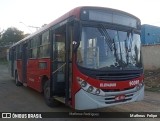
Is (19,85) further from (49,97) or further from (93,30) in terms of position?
(93,30)

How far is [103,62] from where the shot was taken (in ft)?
23.8

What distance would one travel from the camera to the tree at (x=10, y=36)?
76438 millimetres

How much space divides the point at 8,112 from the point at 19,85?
8347 millimetres

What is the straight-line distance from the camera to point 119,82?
7.44 meters

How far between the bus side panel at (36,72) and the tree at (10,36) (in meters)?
65.7

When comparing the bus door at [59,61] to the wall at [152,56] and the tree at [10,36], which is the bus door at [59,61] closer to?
the wall at [152,56]

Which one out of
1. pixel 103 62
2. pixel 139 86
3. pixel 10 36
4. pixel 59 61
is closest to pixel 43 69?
pixel 59 61

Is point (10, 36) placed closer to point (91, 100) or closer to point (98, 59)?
point (98, 59)

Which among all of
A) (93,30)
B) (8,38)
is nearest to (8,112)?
(93,30)

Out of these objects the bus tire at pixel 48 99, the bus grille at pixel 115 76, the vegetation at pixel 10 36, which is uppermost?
the vegetation at pixel 10 36

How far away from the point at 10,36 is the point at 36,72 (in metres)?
68.4

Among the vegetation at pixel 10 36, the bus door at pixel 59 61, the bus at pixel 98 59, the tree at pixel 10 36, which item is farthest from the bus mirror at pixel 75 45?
the tree at pixel 10 36

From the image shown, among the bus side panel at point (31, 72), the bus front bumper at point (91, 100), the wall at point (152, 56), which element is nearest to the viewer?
the bus front bumper at point (91, 100)

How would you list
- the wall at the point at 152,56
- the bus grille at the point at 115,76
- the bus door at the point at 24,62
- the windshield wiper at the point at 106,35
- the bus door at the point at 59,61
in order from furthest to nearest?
the wall at the point at 152,56
the bus door at the point at 24,62
the bus door at the point at 59,61
the windshield wiper at the point at 106,35
the bus grille at the point at 115,76
